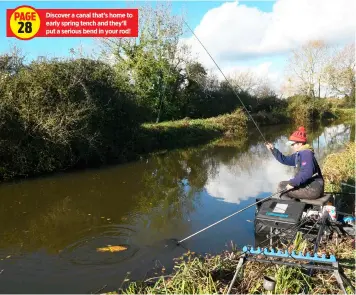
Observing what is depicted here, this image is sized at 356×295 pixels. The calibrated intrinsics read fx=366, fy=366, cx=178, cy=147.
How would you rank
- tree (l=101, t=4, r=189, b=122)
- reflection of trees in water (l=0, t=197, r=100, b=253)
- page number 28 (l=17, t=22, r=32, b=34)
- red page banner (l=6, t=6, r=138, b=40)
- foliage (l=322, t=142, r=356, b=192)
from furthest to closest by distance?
tree (l=101, t=4, r=189, b=122), page number 28 (l=17, t=22, r=32, b=34), red page banner (l=6, t=6, r=138, b=40), foliage (l=322, t=142, r=356, b=192), reflection of trees in water (l=0, t=197, r=100, b=253)

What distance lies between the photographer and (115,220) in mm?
7625

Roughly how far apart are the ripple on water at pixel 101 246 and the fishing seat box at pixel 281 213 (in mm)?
2168

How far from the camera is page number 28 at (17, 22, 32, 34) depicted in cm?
1101

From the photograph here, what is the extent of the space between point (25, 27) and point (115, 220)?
723cm

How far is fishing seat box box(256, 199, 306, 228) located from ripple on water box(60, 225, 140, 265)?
2.17m

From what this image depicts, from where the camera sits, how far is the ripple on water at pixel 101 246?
5.66 metres

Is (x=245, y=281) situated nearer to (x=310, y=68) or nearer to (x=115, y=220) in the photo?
(x=115, y=220)

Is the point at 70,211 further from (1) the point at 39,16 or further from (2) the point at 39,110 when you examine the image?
(1) the point at 39,16

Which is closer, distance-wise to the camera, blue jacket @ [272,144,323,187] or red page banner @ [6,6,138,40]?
blue jacket @ [272,144,323,187]

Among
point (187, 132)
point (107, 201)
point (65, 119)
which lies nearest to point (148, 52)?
point (187, 132)

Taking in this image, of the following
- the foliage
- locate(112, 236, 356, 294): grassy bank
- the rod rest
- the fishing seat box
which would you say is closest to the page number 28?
the fishing seat box

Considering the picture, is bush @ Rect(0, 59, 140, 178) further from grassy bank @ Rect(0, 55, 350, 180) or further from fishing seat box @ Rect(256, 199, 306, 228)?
fishing seat box @ Rect(256, 199, 306, 228)

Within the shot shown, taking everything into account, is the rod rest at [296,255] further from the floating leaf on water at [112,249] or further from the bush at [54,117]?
the bush at [54,117]

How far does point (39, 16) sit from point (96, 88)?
3565mm
